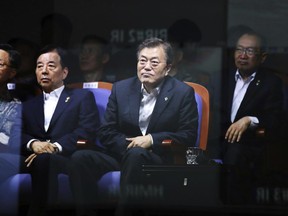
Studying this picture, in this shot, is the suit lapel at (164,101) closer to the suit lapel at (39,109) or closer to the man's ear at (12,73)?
the suit lapel at (39,109)

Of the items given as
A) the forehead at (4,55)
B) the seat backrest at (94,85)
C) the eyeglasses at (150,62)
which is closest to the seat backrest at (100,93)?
the seat backrest at (94,85)

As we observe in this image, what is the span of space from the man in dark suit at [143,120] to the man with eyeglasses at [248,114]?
0.89ft

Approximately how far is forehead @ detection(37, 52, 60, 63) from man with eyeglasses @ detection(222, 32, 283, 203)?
4.22 feet

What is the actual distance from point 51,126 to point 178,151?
98 cm

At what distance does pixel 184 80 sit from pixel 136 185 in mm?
839

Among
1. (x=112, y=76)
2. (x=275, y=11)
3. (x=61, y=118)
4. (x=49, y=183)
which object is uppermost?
(x=275, y=11)

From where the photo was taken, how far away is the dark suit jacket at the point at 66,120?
16.3 ft

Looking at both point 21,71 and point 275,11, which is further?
point 21,71

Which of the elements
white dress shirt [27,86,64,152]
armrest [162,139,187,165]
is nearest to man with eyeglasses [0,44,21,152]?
white dress shirt [27,86,64,152]

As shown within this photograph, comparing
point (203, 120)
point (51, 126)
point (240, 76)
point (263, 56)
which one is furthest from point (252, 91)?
point (51, 126)

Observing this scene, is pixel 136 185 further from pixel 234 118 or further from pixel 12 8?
pixel 12 8

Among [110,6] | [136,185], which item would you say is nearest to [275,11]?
[110,6]

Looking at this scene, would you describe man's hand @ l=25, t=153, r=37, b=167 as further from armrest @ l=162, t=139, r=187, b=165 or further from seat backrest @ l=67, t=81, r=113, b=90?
armrest @ l=162, t=139, r=187, b=165

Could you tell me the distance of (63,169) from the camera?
4969mm
